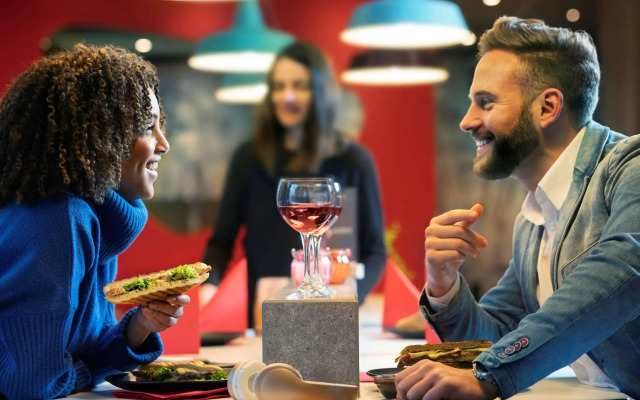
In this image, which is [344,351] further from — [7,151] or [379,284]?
[379,284]

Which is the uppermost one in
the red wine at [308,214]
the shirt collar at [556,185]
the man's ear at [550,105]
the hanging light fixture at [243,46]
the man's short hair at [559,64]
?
the hanging light fixture at [243,46]

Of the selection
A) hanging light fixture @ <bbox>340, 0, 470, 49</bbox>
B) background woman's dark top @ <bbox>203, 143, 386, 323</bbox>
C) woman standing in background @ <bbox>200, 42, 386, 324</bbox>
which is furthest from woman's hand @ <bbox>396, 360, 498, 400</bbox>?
hanging light fixture @ <bbox>340, 0, 470, 49</bbox>

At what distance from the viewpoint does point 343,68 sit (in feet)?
17.2

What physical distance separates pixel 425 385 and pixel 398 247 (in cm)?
381

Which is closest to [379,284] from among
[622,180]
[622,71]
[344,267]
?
[622,71]

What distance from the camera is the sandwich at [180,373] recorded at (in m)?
1.60

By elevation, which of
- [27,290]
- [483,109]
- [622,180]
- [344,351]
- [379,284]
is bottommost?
[379,284]

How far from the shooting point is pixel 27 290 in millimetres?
1513

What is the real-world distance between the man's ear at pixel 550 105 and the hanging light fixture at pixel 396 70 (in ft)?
10.6

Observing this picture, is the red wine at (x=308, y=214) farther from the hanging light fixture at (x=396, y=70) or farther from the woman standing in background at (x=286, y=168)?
the hanging light fixture at (x=396, y=70)

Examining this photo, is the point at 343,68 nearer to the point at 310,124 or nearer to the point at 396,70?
the point at 396,70

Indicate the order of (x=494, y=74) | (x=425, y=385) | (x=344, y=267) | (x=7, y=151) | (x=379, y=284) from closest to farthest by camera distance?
(x=425, y=385) → (x=7, y=151) → (x=494, y=74) → (x=344, y=267) → (x=379, y=284)

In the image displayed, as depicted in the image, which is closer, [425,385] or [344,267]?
[425,385]

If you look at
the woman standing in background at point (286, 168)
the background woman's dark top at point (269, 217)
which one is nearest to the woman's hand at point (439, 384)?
the background woman's dark top at point (269, 217)
